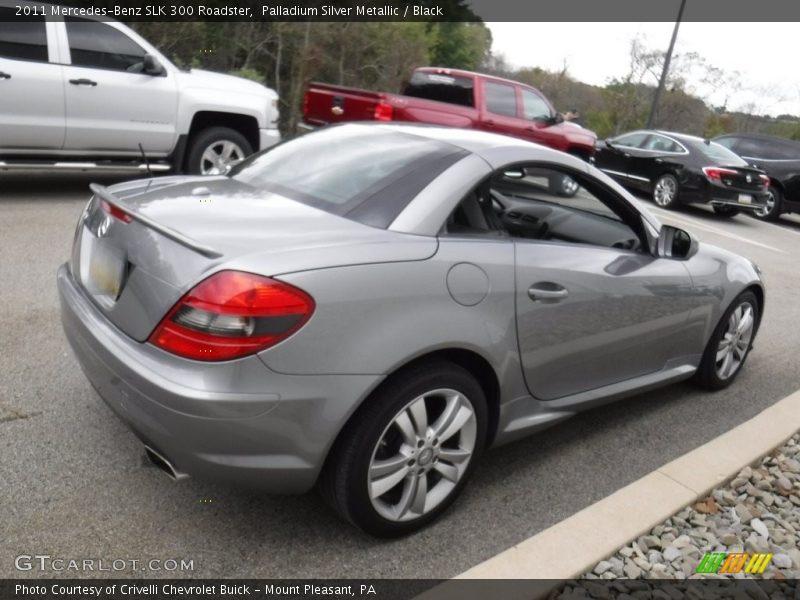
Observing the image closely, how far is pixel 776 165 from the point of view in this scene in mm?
15203

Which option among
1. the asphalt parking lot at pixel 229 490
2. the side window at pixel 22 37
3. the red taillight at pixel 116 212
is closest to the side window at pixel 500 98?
the side window at pixel 22 37

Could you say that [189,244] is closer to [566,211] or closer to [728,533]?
[566,211]

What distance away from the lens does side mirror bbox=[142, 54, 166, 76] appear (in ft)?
24.2

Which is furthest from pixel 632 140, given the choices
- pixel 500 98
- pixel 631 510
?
pixel 631 510

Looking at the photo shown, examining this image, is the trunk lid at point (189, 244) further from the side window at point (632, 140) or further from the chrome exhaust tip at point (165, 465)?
the side window at point (632, 140)

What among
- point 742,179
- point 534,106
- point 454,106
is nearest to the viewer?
point 454,106

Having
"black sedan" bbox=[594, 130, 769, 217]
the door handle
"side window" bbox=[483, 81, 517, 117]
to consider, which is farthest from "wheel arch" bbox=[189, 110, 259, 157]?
"black sedan" bbox=[594, 130, 769, 217]

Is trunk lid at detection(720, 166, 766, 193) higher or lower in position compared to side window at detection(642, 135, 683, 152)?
lower

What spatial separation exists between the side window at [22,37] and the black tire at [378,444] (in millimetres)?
5991

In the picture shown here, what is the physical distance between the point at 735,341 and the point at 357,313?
3.11 meters

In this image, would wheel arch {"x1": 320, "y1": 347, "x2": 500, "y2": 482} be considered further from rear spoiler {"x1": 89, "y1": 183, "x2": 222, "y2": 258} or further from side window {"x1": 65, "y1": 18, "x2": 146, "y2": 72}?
side window {"x1": 65, "y1": 18, "x2": 146, "y2": 72}

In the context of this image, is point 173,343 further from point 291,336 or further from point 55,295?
point 55,295

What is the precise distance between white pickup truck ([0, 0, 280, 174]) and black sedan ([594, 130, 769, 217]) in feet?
27.3

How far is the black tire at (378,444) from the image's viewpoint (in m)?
2.48
